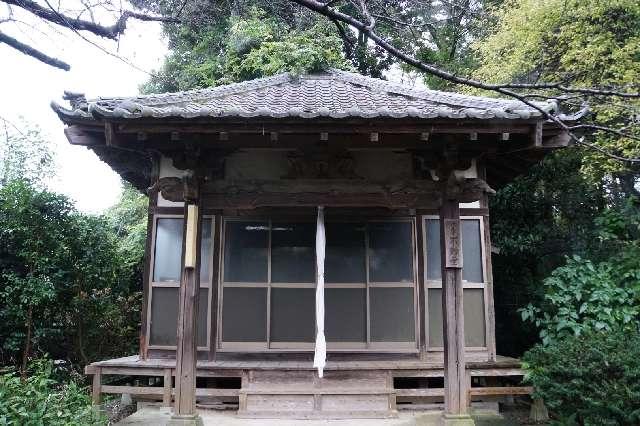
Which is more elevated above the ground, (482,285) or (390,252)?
(390,252)

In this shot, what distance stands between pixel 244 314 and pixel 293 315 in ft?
2.26

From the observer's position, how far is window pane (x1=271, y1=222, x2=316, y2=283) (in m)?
7.07

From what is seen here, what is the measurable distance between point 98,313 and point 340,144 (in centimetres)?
664

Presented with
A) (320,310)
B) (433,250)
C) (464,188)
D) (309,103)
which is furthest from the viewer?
(433,250)

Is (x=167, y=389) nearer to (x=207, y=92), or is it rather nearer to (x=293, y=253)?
(x=293, y=253)

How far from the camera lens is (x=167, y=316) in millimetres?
7109

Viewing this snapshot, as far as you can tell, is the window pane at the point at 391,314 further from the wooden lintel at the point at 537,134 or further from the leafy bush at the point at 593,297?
the wooden lintel at the point at 537,134

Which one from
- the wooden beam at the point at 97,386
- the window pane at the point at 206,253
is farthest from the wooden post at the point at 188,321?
the wooden beam at the point at 97,386

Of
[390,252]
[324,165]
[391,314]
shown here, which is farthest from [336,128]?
[391,314]

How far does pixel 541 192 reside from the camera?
947 cm

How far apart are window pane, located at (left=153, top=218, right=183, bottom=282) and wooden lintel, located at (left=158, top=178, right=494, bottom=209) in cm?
210

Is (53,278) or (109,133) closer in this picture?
(109,133)

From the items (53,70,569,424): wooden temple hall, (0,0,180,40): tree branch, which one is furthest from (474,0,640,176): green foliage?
(0,0,180,40): tree branch

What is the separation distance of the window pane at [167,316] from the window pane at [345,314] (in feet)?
5.62
